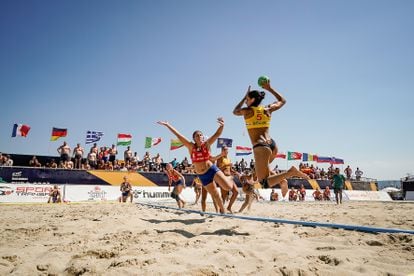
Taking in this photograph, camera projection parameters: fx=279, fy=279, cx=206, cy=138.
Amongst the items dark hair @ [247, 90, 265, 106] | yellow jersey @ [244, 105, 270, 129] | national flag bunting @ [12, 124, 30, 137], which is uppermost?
national flag bunting @ [12, 124, 30, 137]

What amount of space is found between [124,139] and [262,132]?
1933 centimetres

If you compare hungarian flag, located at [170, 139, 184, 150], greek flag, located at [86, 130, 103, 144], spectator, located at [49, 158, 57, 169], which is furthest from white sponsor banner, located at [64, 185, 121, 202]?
hungarian flag, located at [170, 139, 184, 150]

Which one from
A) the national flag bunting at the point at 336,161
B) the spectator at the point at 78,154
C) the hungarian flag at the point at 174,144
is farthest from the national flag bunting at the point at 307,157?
the spectator at the point at 78,154

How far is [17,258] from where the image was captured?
9.68 ft

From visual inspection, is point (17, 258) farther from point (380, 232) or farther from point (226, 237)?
point (380, 232)

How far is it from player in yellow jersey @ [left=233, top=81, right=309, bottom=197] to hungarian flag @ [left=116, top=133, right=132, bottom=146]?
743 inches

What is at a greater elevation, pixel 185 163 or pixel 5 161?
pixel 185 163

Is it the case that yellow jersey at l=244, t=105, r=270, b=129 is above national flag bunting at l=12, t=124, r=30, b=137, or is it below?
below

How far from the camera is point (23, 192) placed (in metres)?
14.8

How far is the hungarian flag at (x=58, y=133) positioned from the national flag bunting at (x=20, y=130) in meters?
1.59

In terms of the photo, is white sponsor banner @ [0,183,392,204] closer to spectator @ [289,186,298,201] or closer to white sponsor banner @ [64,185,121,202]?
white sponsor banner @ [64,185,121,202]

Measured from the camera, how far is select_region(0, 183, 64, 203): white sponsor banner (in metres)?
14.3

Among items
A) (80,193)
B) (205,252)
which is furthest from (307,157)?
(205,252)

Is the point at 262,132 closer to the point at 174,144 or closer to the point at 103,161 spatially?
the point at 103,161
